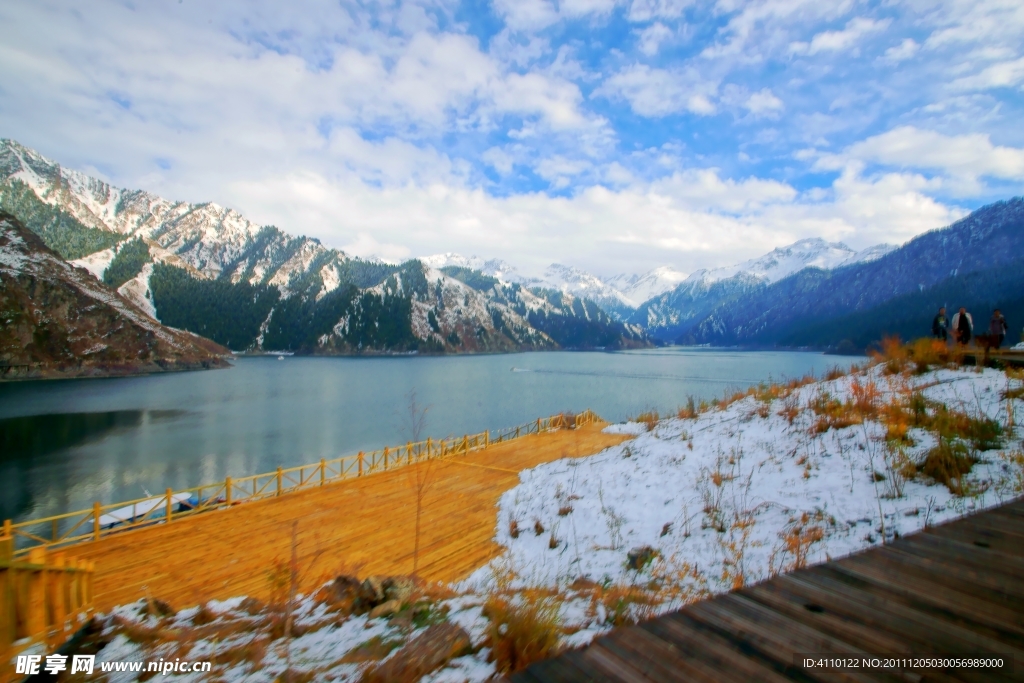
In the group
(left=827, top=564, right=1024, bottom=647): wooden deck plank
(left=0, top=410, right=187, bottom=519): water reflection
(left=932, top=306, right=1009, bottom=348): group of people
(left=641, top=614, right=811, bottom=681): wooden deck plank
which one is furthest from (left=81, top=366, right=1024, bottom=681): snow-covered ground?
(left=0, top=410, right=187, bottom=519): water reflection

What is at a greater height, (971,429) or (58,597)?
(971,429)

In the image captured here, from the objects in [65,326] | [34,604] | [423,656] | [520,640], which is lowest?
[34,604]

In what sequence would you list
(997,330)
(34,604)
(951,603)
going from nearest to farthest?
(951,603), (34,604), (997,330)

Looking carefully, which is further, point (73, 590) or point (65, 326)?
point (65, 326)

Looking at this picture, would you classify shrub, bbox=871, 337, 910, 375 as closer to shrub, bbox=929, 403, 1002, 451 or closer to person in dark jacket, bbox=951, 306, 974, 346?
person in dark jacket, bbox=951, 306, 974, 346

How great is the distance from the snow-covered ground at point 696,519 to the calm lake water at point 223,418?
24.6 ft

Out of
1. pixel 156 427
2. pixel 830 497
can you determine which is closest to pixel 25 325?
pixel 156 427

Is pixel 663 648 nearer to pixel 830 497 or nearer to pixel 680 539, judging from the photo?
pixel 680 539

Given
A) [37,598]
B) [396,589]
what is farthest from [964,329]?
[37,598]

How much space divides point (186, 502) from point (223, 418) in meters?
30.2

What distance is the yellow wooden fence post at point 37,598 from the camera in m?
5.18

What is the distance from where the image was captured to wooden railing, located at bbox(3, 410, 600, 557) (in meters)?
9.61

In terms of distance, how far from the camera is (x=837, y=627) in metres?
1.56

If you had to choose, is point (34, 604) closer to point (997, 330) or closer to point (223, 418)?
point (997, 330)
